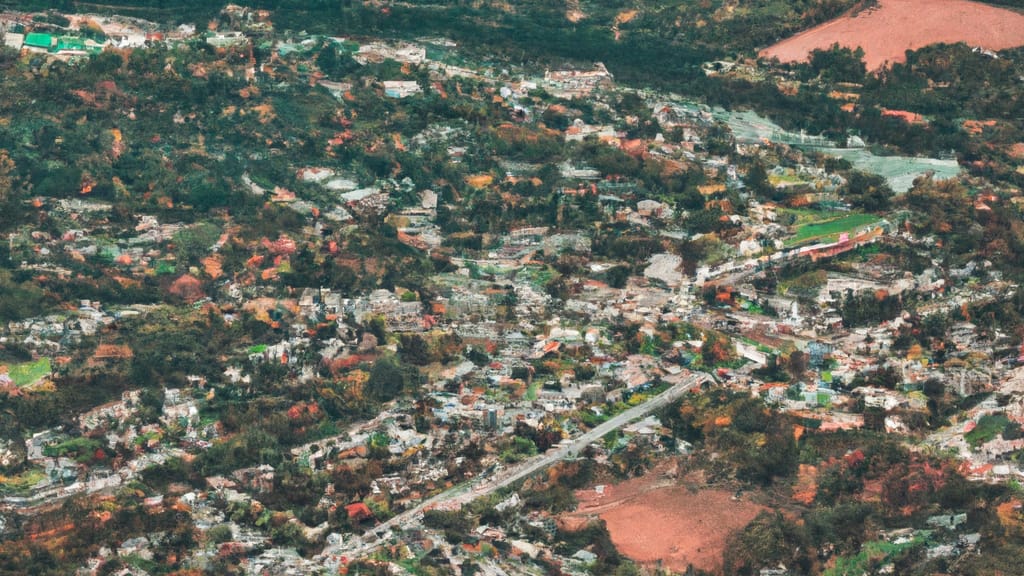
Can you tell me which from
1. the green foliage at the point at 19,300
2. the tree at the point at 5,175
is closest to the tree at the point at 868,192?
the green foliage at the point at 19,300

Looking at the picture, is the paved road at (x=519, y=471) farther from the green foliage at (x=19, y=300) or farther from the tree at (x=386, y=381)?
the green foliage at (x=19, y=300)

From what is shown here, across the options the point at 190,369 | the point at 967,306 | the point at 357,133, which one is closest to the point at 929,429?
the point at 967,306

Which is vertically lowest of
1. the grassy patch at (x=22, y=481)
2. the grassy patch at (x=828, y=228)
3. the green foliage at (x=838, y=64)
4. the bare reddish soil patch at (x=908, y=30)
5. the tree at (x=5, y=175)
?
the grassy patch at (x=22, y=481)

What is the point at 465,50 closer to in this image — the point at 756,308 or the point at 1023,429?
the point at 756,308

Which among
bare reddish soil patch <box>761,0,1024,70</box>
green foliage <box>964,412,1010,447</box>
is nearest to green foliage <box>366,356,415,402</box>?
green foliage <box>964,412,1010,447</box>

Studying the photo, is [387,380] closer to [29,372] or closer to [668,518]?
[29,372]

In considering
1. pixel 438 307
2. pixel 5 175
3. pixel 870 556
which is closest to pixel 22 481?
pixel 438 307

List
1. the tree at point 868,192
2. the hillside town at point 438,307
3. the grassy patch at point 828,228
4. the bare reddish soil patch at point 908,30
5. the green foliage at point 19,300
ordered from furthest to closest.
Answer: the bare reddish soil patch at point 908,30 < the tree at point 868,192 < the grassy patch at point 828,228 < the green foliage at point 19,300 < the hillside town at point 438,307

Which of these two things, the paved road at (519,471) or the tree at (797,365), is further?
the tree at (797,365)

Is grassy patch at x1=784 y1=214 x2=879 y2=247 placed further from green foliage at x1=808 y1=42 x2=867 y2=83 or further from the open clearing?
green foliage at x1=808 y1=42 x2=867 y2=83
